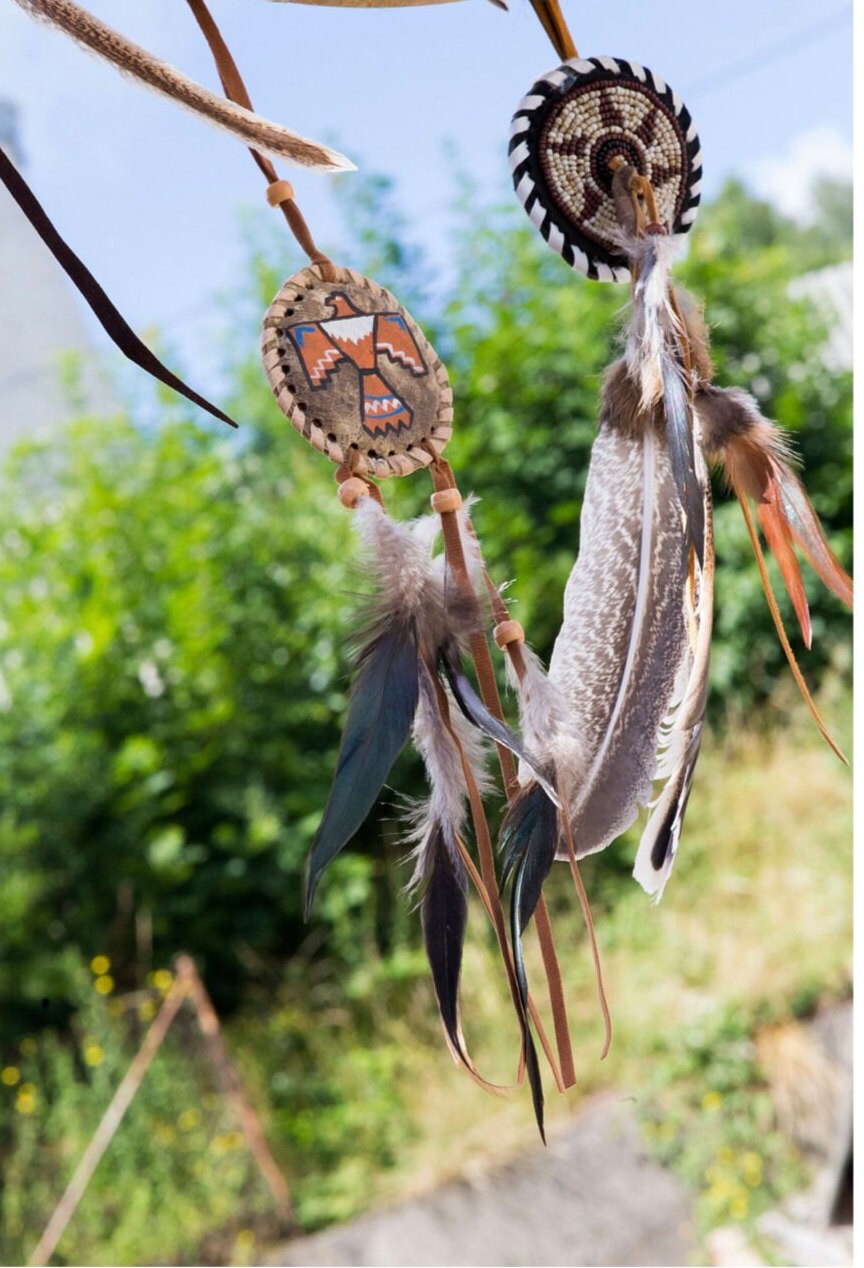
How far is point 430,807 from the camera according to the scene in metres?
0.49

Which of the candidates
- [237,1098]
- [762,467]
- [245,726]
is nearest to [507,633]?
[762,467]

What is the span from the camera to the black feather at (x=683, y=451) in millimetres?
486

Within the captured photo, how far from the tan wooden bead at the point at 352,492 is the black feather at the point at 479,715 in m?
0.07

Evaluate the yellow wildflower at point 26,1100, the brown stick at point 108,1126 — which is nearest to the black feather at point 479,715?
the brown stick at point 108,1126

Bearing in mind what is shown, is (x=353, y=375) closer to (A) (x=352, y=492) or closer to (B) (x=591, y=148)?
(A) (x=352, y=492)

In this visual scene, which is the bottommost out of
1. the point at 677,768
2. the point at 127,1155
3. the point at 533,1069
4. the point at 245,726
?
the point at 127,1155

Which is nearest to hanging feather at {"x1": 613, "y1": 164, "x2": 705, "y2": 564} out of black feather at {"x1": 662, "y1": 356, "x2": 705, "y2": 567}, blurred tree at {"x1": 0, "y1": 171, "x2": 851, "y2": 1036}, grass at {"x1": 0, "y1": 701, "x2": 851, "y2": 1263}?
black feather at {"x1": 662, "y1": 356, "x2": 705, "y2": 567}

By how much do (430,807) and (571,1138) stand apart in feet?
7.28

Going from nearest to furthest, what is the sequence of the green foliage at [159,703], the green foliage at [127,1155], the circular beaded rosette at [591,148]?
the circular beaded rosette at [591,148]
the green foliage at [127,1155]
the green foliage at [159,703]

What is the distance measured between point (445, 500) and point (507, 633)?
6cm

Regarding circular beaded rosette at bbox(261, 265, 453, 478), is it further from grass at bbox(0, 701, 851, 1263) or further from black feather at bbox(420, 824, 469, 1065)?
grass at bbox(0, 701, 851, 1263)

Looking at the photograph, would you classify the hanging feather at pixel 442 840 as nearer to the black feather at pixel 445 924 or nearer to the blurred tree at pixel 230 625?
the black feather at pixel 445 924

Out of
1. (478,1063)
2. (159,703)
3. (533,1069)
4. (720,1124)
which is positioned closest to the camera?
(533,1069)

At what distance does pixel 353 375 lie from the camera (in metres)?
0.51
